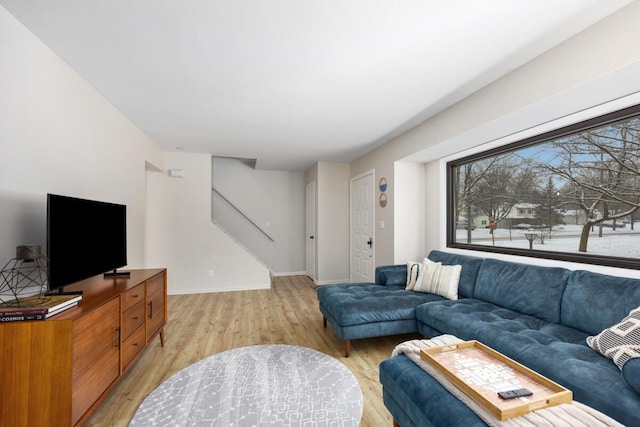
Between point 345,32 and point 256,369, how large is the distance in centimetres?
257

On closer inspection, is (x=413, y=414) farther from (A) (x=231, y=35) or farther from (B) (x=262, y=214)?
(B) (x=262, y=214)

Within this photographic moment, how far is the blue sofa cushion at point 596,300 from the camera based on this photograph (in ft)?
5.75

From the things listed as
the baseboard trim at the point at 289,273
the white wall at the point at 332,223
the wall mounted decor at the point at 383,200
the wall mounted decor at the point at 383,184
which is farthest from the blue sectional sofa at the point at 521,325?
the baseboard trim at the point at 289,273

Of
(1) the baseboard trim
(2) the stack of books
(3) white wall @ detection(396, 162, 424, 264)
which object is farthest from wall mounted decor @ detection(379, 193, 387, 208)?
(2) the stack of books

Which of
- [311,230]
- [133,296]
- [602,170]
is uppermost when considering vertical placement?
[602,170]

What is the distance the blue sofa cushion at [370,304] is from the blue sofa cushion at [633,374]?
1496mm

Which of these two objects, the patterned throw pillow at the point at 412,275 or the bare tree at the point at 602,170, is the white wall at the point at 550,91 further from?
the patterned throw pillow at the point at 412,275

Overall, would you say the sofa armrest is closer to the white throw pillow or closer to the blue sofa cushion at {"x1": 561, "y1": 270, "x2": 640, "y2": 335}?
the white throw pillow

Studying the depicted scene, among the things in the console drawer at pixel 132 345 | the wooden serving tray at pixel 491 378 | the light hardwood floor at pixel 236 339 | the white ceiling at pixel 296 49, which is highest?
the white ceiling at pixel 296 49

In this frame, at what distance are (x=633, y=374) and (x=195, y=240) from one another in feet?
16.5

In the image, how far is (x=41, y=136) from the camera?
6.10 ft

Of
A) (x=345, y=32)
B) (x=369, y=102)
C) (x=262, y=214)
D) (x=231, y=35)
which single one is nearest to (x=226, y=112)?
(x=231, y=35)

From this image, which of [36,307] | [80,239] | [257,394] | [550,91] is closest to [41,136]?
[80,239]

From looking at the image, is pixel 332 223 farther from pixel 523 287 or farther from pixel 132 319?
pixel 132 319
